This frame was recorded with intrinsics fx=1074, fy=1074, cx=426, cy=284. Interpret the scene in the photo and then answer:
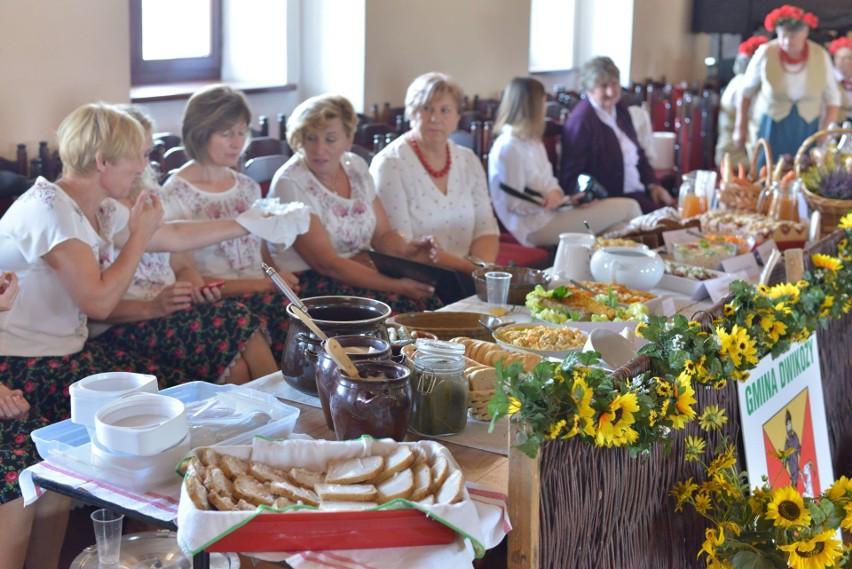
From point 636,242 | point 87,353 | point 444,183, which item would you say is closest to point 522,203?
point 444,183

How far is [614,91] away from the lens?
19.4 ft

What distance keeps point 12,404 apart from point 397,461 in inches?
49.2

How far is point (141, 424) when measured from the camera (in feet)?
5.71

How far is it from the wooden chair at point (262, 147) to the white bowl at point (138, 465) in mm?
2865

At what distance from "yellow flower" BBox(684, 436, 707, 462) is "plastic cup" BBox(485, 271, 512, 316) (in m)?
0.88

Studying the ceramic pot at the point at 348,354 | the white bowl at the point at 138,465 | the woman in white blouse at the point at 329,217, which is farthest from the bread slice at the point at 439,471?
the woman in white blouse at the point at 329,217

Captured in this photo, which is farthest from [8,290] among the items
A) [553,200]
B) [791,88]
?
[791,88]

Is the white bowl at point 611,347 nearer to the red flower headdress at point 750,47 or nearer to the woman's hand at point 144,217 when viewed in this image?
the woman's hand at point 144,217

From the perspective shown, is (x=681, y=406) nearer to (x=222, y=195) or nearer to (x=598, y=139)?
(x=222, y=195)

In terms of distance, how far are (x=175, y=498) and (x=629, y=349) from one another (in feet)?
3.39

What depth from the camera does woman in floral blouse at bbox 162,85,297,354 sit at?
3.45 meters

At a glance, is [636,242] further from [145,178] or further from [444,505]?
[444,505]

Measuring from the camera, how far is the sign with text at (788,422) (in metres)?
2.32

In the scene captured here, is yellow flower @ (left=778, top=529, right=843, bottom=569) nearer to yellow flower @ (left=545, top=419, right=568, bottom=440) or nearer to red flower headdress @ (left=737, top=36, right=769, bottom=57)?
yellow flower @ (left=545, top=419, right=568, bottom=440)
